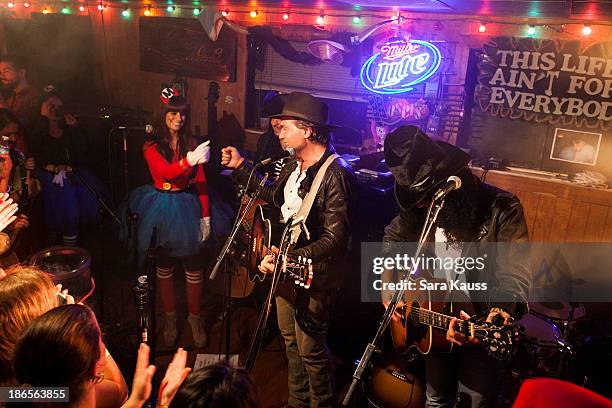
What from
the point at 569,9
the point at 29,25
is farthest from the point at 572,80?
the point at 29,25

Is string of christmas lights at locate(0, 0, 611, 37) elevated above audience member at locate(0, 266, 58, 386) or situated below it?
above

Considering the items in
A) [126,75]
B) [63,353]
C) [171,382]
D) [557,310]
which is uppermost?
[126,75]

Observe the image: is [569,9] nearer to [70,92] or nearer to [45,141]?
[45,141]

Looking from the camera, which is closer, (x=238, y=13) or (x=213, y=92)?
(x=238, y=13)

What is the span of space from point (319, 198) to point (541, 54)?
3.96 metres

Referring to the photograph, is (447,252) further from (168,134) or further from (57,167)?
(57,167)

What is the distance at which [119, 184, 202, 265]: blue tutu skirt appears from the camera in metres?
5.04

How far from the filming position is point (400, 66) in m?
6.58

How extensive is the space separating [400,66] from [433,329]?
4.35 metres

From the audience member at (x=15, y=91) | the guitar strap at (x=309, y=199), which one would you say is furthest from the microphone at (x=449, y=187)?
the audience member at (x=15, y=91)

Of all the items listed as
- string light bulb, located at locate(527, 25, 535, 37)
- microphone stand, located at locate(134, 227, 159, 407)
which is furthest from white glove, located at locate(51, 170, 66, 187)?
string light bulb, located at locate(527, 25, 535, 37)

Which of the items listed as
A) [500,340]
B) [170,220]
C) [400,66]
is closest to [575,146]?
[400,66]

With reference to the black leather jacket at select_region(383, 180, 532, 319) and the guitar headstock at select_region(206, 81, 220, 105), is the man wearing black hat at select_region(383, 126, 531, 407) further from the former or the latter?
the guitar headstock at select_region(206, 81, 220, 105)

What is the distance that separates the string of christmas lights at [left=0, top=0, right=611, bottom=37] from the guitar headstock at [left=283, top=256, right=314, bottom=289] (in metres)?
4.35
